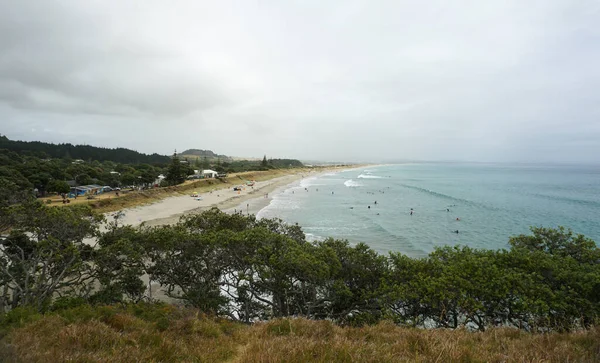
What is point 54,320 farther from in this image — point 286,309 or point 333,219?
point 333,219

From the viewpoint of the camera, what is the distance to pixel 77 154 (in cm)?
12125

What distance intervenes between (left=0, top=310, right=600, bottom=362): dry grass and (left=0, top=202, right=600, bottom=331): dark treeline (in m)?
2.85

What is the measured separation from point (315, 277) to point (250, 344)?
4.98 m

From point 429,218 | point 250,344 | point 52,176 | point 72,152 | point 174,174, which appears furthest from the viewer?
point 72,152

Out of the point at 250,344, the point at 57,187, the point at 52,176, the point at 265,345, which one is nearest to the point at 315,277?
the point at 250,344

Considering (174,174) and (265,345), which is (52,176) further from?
(265,345)

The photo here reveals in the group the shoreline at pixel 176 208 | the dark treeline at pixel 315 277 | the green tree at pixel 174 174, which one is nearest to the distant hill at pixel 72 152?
the green tree at pixel 174 174

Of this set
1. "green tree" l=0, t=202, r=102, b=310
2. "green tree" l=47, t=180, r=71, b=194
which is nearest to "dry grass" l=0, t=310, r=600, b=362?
"green tree" l=0, t=202, r=102, b=310

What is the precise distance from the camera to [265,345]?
4.96m

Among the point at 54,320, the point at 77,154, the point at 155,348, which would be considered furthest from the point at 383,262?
the point at 77,154

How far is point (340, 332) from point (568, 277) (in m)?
9.44

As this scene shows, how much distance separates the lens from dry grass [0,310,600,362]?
4533 mm

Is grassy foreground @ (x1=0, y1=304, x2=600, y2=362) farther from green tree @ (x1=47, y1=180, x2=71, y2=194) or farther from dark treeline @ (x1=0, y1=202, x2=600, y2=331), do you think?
green tree @ (x1=47, y1=180, x2=71, y2=194)

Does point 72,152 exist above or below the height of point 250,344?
above
